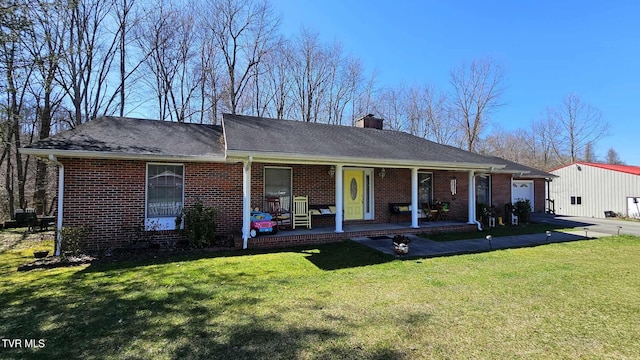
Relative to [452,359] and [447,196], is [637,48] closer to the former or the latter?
[447,196]

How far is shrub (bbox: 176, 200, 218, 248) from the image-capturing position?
774 cm

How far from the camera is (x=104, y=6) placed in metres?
16.7

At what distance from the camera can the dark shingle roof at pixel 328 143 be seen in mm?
8328

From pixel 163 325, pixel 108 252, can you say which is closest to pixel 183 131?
pixel 108 252

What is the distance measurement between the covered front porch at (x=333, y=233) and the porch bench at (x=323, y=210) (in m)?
0.48

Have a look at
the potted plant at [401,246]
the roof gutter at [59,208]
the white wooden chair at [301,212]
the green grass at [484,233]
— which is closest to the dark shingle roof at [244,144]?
the roof gutter at [59,208]

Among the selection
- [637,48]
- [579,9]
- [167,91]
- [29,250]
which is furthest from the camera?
[167,91]

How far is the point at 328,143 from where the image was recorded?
9930 millimetres

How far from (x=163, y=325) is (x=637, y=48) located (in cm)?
Answer: 2336

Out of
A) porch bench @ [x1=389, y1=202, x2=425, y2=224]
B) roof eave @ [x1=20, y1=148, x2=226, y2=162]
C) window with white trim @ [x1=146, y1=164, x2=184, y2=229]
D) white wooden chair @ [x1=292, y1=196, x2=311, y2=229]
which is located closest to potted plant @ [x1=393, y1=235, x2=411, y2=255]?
white wooden chair @ [x1=292, y1=196, x2=311, y2=229]

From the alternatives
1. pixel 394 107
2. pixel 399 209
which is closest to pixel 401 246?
pixel 399 209

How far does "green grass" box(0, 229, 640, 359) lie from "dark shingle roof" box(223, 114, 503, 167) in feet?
10.4

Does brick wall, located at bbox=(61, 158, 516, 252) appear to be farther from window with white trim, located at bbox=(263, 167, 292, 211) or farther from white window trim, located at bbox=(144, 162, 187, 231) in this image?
window with white trim, located at bbox=(263, 167, 292, 211)

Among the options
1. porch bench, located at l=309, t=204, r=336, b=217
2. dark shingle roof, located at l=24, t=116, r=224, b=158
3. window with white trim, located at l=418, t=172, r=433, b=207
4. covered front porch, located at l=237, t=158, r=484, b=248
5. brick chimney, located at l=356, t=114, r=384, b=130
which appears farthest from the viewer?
brick chimney, located at l=356, t=114, r=384, b=130
